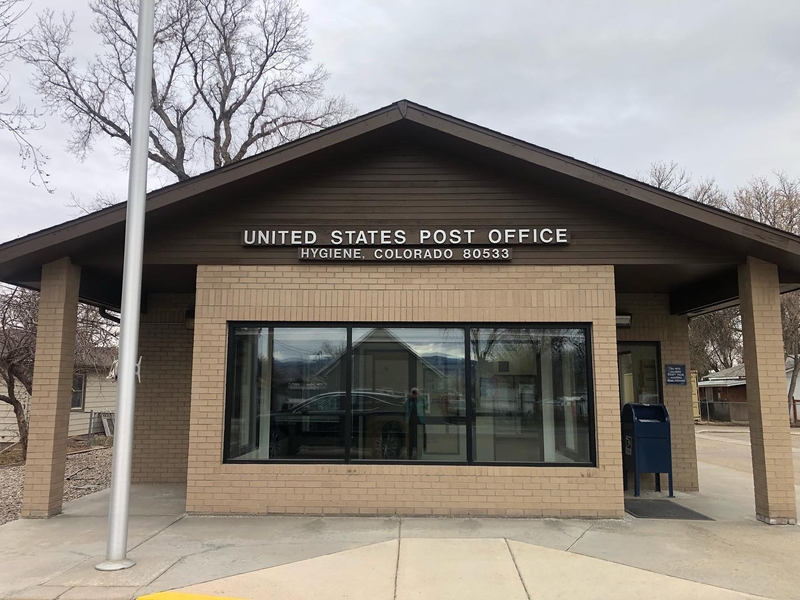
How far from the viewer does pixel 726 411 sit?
32.9 m

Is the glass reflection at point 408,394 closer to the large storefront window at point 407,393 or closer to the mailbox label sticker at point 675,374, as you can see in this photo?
the large storefront window at point 407,393

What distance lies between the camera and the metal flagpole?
19.9 ft

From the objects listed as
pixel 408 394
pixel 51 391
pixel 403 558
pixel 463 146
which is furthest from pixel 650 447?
pixel 51 391

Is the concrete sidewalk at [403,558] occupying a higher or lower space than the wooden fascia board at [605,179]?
lower

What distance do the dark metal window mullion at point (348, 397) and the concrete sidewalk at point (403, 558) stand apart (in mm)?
948

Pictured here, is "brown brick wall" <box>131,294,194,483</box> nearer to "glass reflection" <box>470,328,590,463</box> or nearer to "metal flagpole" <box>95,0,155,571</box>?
"metal flagpole" <box>95,0,155,571</box>

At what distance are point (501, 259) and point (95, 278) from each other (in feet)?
20.4

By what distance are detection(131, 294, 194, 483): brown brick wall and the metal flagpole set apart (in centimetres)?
471

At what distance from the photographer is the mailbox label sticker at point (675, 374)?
10.4m

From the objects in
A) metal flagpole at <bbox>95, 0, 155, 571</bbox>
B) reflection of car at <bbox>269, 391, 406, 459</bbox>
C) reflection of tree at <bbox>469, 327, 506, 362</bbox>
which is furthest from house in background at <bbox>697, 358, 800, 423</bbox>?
metal flagpole at <bbox>95, 0, 155, 571</bbox>

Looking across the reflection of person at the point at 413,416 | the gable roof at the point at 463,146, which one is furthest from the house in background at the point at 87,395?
the reflection of person at the point at 413,416

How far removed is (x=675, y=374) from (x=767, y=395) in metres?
2.36

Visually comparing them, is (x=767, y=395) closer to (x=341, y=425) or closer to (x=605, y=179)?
(x=605, y=179)

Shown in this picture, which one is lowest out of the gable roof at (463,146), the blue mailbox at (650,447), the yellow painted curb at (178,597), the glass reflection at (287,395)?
the yellow painted curb at (178,597)
